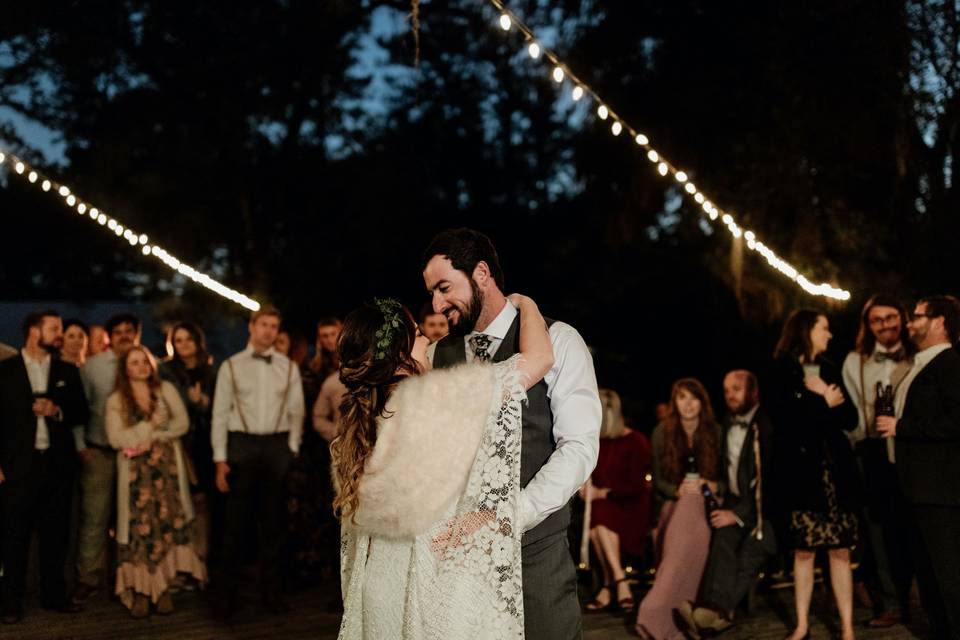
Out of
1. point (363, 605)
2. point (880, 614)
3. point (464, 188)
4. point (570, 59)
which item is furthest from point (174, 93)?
point (363, 605)

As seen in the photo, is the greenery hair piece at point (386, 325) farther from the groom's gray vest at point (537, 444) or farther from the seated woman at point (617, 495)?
the seated woman at point (617, 495)

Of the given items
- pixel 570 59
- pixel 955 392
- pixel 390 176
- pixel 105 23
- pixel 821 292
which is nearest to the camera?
pixel 955 392

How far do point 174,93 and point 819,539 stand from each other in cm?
1099

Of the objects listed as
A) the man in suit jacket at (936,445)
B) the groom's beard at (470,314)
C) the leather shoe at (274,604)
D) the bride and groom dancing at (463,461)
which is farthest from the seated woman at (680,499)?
the groom's beard at (470,314)

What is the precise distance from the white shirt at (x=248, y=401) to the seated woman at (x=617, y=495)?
6.47ft

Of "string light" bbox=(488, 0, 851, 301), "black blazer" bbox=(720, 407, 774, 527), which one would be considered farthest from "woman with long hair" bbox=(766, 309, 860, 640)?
"string light" bbox=(488, 0, 851, 301)

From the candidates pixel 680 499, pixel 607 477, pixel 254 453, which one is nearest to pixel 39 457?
pixel 254 453

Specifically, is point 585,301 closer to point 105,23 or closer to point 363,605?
point 105,23

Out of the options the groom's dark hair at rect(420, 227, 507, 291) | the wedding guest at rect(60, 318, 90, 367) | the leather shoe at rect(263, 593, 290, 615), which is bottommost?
the leather shoe at rect(263, 593, 290, 615)

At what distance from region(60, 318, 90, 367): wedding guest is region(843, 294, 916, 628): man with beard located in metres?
5.06

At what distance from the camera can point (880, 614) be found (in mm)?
5840

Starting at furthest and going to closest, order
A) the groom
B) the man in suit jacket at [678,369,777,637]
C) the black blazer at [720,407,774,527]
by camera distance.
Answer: the black blazer at [720,407,774,527]
the man in suit jacket at [678,369,777,637]
the groom

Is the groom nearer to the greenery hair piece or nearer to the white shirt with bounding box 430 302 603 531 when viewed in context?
the white shirt with bounding box 430 302 603 531

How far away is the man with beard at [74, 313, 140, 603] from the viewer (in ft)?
21.0
